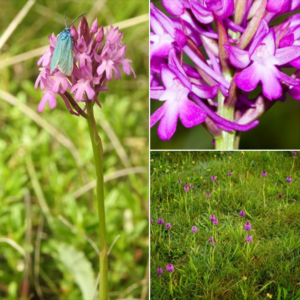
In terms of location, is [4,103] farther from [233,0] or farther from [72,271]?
[233,0]

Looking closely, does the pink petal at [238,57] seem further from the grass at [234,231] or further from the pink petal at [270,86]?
the grass at [234,231]

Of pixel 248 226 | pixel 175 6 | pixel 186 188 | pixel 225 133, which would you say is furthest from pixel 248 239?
pixel 175 6

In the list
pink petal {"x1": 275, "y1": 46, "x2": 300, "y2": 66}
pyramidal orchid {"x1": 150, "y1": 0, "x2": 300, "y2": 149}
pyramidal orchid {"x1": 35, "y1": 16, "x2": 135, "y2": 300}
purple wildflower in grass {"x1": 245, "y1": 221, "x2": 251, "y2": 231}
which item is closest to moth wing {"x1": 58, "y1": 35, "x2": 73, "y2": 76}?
pyramidal orchid {"x1": 35, "y1": 16, "x2": 135, "y2": 300}

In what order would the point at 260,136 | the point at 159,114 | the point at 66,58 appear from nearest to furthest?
1. the point at 66,58
2. the point at 159,114
3. the point at 260,136

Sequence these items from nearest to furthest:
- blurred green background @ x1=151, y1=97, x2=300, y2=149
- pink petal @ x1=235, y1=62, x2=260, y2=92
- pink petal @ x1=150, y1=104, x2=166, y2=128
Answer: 1. pink petal @ x1=235, y1=62, x2=260, y2=92
2. pink petal @ x1=150, y1=104, x2=166, y2=128
3. blurred green background @ x1=151, y1=97, x2=300, y2=149

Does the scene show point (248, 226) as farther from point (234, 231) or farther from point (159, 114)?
point (159, 114)

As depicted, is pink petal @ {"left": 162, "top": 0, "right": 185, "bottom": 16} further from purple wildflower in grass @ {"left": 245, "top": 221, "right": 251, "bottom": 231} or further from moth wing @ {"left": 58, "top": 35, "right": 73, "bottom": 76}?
purple wildflower in grass @ {"left": 245, "top": 221, "right": 251, "bottom": 231}
